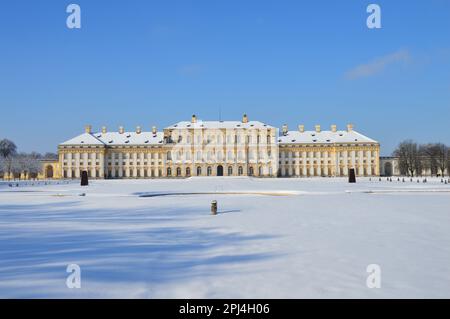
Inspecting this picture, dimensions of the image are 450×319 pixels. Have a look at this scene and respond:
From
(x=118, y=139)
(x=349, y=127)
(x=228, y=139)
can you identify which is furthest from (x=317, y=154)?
(x=118, y=139)

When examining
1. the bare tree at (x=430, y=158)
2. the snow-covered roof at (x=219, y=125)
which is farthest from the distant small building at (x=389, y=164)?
the snow-covered roof at (x=219, y=125)

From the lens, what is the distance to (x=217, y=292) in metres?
4.69

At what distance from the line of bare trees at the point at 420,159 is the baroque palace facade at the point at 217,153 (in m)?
5.76

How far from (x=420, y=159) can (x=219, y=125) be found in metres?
38.5

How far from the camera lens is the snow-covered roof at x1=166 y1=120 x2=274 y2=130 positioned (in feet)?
234

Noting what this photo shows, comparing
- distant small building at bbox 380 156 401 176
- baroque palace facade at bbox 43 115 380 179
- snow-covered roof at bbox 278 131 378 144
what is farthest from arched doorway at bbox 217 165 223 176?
distant small building at bbox 380 156 401 176

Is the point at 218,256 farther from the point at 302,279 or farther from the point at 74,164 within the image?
the point at 74,164

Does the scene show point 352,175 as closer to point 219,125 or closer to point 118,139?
point 219,125

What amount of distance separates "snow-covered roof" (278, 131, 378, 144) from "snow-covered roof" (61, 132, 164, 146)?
2301cm

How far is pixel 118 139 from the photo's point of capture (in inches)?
2950

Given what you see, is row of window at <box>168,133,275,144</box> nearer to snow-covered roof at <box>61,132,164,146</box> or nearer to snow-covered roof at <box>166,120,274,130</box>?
snow-covered roof at <box>166,120,274,130</box>

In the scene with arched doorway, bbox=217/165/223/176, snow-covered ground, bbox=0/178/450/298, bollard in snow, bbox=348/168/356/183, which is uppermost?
arched doorway, bbox=217/165/223/176

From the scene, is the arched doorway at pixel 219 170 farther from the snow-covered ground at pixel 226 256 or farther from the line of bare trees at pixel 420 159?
the snow-covered ground at pixel 226 256
